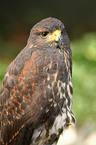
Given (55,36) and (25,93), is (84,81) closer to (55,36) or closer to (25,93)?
(55,36)

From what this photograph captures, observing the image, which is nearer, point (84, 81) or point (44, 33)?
point (44, 33)

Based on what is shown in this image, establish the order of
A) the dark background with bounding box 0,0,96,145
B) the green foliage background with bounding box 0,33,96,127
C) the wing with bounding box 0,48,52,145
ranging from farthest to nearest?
the dark background with bounding box 0,0,96,145 < the green foliage background with bounding box 0,33,96,127 < the wing with bounding box 0,48,52,145

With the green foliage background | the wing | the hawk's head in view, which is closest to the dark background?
Answer: the green foliage background

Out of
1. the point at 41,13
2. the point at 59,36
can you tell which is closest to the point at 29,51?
the point at 59,36

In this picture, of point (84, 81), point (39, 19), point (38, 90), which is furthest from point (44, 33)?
point (39, 19)

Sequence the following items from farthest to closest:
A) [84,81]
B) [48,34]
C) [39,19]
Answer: [39,19], [84,81], [48,34]

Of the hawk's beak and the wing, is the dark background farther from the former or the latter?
the wing

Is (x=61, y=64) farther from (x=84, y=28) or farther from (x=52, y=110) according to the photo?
(x=84, y=28)

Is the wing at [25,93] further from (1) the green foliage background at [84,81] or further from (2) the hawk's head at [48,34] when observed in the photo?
(1) the green foliage background at [84,81]
